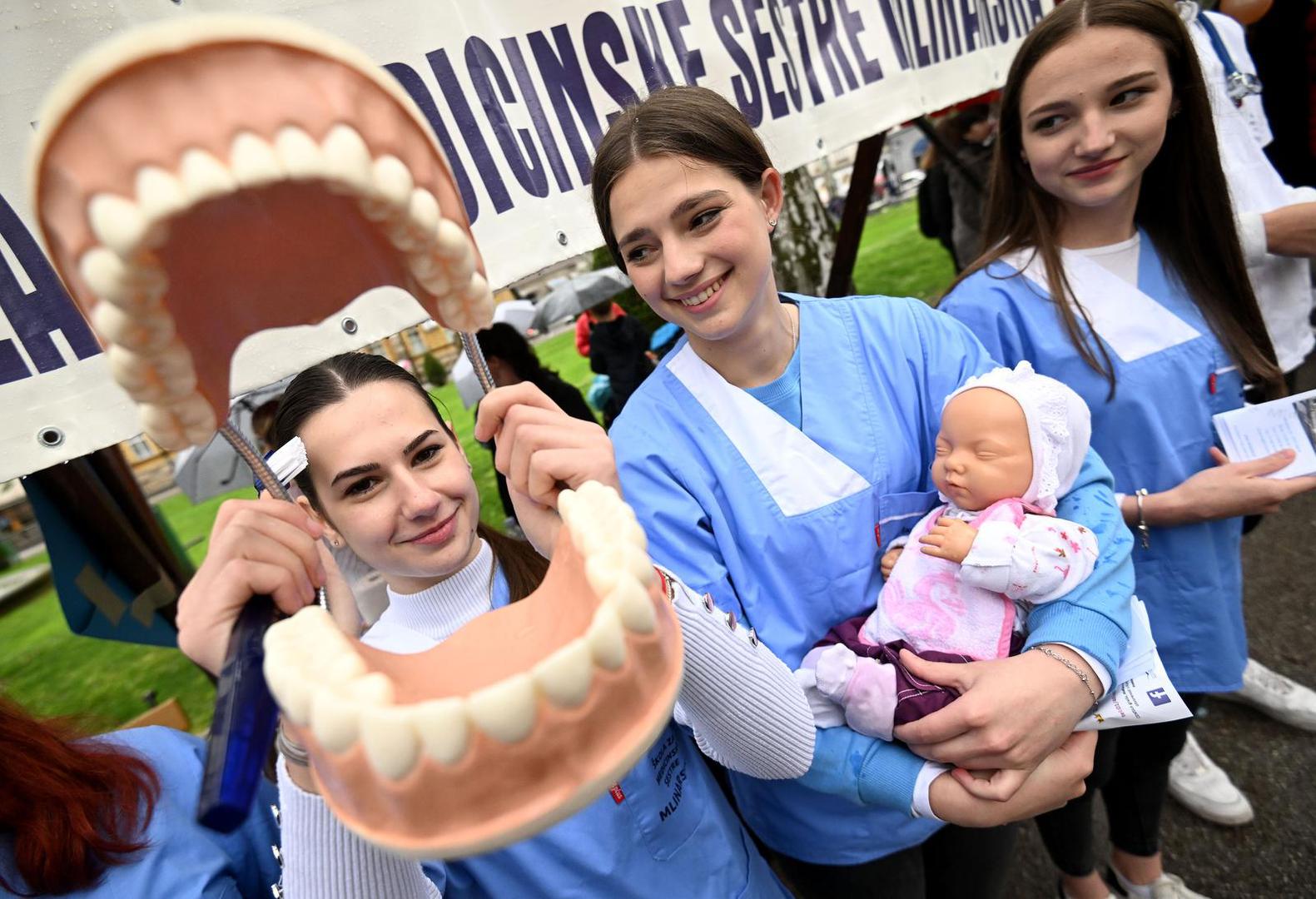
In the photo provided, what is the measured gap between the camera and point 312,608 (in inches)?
24.6

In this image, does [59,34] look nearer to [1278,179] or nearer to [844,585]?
[844,585]

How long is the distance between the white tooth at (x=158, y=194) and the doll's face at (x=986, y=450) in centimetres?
122

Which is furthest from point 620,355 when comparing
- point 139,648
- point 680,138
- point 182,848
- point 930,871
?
point 139,648

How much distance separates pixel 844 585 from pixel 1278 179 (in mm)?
1967

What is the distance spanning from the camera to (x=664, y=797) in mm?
1191

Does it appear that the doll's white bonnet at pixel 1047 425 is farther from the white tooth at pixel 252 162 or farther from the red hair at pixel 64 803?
the red hair at pixel 64 803

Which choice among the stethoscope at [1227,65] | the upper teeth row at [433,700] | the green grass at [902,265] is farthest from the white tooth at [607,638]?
the green grass at [902,265]

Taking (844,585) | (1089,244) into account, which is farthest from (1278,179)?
(844,585)

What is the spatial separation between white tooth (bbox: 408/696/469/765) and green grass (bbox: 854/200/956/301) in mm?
6449

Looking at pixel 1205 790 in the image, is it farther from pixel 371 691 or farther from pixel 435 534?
pixel 371 691

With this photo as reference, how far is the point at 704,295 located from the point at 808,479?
39 centimetres

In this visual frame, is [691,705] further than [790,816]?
No

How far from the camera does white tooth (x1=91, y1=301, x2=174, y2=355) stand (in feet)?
1.55

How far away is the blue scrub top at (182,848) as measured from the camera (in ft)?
3.44
